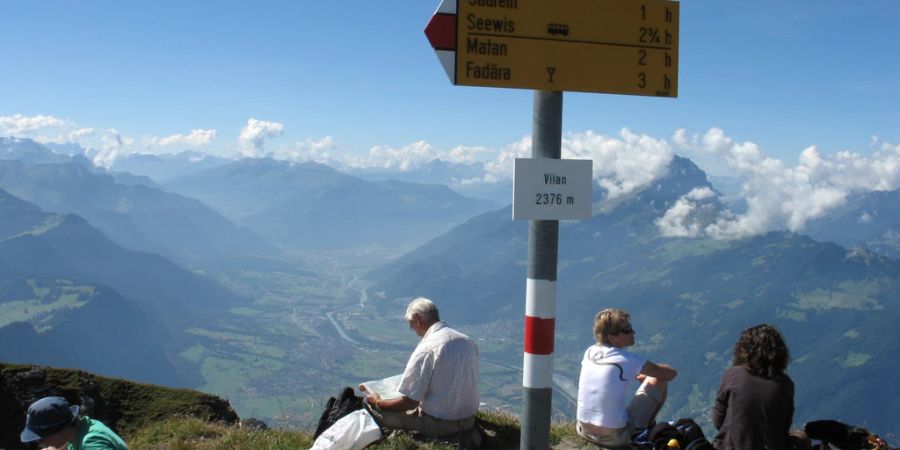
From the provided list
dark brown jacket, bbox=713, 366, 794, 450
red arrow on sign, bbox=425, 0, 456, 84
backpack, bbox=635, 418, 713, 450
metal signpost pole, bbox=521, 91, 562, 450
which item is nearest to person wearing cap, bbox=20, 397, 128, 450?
metal signpost pole, bbox=521, 91, 562, 450

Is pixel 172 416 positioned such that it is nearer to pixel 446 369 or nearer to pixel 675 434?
pixel 446 369

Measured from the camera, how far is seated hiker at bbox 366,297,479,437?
7.61 meters

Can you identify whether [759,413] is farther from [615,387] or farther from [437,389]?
[437,389]

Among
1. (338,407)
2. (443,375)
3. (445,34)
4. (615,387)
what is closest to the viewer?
(445,34)

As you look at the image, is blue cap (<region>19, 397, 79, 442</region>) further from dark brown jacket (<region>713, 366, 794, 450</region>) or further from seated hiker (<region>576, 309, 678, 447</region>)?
dark brown jacket (<region>713, 366, 794, 450</region>)

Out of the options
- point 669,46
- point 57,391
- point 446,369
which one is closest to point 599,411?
point 446,369

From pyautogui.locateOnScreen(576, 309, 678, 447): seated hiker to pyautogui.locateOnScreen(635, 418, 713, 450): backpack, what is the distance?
600 mm

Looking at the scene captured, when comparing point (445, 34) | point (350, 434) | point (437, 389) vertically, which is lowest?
point (350, 434)

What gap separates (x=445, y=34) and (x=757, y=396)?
14.4ft

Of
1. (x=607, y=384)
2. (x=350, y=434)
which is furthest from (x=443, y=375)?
(x=607, y=384)

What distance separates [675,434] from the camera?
6.65 metres

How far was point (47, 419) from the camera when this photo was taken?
18.4 ft

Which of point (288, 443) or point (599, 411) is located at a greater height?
point (599, 411)

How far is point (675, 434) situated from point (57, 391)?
804 cm
